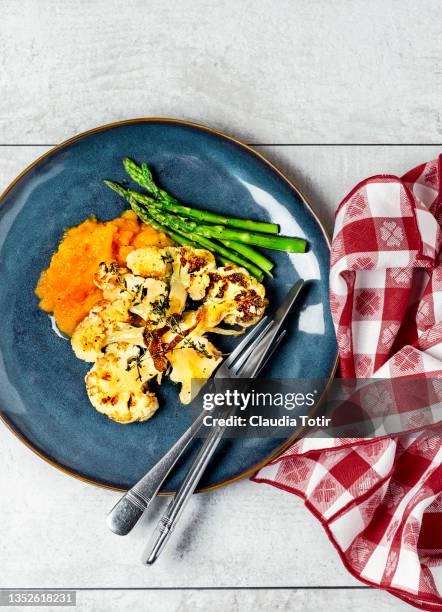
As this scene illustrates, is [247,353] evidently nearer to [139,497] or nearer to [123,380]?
[123,380]

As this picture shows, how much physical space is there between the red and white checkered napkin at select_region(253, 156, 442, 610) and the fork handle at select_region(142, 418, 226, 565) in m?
0.16

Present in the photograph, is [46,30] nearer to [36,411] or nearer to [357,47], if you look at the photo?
[357,47]

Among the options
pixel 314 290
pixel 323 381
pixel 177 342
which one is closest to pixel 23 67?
pixel 177 342

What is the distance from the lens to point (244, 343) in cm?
Answer: 172

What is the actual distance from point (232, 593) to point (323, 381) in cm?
61

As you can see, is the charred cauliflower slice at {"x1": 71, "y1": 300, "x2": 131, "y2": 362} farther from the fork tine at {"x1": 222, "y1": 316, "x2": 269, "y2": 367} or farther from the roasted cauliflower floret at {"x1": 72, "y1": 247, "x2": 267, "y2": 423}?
the fork tine at {"x1": 222, "y1": 316, "x2": 269, "y2": 367}

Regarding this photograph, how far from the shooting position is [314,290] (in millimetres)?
1761

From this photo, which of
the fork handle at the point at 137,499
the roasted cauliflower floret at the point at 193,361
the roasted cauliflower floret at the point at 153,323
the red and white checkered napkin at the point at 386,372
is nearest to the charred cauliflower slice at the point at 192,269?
the roasted cauliflower floret at the point at 153,323

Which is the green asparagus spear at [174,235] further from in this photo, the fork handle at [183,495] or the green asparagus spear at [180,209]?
the fork handle at [183,495]

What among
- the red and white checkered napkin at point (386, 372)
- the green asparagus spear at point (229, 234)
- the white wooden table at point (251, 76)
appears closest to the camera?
the red and white checkered napkin at point (386, 372)

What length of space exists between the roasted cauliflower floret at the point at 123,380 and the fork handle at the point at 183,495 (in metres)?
0.18

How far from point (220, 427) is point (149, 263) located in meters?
0.45

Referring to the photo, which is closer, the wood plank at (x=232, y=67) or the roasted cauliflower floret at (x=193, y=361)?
the roasted cauliflower floret at (x=193, y=361)

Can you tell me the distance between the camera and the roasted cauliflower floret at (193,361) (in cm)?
168
